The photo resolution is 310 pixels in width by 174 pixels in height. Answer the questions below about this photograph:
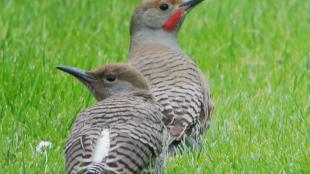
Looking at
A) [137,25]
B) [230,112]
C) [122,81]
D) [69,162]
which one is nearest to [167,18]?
[137,25]

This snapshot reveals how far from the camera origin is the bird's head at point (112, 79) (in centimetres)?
780

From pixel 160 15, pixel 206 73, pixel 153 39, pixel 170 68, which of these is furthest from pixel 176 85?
pixel 206 73

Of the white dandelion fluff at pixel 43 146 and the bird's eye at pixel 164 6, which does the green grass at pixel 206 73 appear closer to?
the white dandelion fluff at pixel 43 146

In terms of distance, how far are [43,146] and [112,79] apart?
0.85 m

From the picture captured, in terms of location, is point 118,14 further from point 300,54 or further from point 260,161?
point 260,161

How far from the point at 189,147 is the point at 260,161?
2.03 ft

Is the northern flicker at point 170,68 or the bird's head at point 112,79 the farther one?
the northern flicker at point 170,68

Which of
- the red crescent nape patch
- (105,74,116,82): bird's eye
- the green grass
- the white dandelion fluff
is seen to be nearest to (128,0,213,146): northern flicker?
the red crescent nape patch

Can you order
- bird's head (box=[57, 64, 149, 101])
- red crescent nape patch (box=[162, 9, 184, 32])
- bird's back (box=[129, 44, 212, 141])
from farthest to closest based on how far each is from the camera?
red crescent nape patch (box=[162, 9, 184, 32]) → bird's back (box=[129, 44, 212, 141]) → bird's head (box=[57, 64, 149, 101])

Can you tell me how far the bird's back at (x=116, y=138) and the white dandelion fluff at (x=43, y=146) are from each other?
82 cm

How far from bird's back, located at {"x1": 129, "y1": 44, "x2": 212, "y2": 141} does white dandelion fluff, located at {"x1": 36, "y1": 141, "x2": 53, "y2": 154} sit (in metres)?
0.88

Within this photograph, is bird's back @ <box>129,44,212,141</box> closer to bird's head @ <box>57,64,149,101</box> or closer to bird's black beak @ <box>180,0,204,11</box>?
bird's head @ <box>57,64,149,101</box>

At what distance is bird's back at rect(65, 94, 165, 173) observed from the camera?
22.1 ft

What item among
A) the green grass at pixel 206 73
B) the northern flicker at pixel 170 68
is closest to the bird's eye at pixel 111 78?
the northern flicker at pixel 170 68
